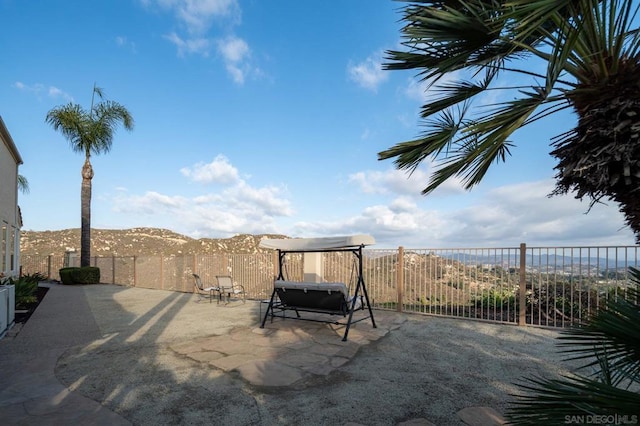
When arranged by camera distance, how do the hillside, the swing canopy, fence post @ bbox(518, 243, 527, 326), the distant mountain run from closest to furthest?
1. the distant mountain
2. the swing canopy
3. fence post @ bbox(518, 243, 527, 326)
4. the hillside

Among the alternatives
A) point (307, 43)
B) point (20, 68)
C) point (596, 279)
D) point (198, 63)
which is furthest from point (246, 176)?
point (596, 279)

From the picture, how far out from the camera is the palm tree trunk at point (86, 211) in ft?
55.8

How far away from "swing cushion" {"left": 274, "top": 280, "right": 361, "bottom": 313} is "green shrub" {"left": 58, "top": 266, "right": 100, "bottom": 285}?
14367 millimetres

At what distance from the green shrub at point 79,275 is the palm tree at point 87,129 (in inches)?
19.8

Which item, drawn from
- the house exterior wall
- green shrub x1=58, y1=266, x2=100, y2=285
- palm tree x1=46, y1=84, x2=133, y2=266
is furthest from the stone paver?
palm tree x1=46, y1=84, x2=133, y2=266

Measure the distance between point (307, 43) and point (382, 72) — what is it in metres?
6.10

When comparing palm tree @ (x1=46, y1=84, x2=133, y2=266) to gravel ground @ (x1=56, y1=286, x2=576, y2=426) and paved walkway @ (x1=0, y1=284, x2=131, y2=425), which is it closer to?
paved walkway @ (x1=0, y1=284, x2=131, y2=425)

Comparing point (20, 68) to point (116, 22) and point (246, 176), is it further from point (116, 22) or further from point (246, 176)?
point (246, 176)

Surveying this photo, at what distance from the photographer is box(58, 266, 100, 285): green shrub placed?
16422 millimetres

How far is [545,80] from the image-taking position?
2949 millimetres

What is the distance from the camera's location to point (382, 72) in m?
4.30

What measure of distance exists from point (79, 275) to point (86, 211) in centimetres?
308

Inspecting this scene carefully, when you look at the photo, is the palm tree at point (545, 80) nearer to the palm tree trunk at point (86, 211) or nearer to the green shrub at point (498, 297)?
the green shrub at point (498, 297)

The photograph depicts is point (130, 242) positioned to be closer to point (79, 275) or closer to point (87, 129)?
point (79, 275)
